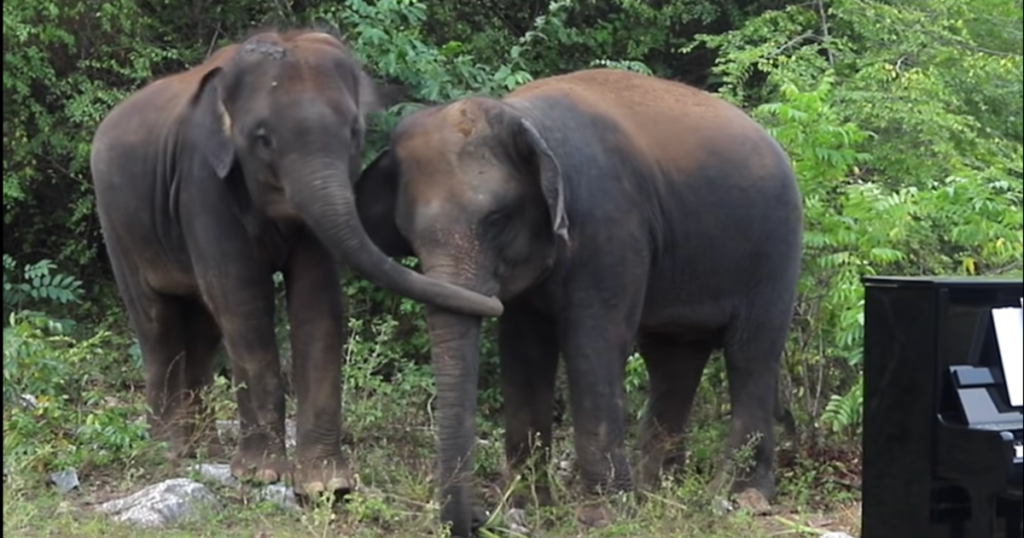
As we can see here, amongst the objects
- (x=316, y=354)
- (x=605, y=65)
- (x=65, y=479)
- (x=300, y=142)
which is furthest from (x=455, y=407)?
(x=605, y=65)

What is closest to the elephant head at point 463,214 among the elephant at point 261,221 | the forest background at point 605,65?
the elephant at point 261,221

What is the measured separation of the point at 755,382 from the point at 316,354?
2.15 meters

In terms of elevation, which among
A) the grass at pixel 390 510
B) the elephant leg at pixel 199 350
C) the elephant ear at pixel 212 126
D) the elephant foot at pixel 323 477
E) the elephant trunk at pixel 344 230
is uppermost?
the elephant ear at pixel 212 126

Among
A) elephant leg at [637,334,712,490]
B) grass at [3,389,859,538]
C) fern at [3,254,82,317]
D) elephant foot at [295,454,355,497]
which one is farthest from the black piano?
fern at [3,254,82,317]

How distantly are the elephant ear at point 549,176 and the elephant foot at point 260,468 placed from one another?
1.60 m

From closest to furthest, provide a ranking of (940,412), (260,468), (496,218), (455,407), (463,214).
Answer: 1. (940,412)
2. (455,407)
3. (463,214)
4. (496,218)
5. (260,468)

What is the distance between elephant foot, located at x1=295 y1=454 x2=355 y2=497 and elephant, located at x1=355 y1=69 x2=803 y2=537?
26.7 inches

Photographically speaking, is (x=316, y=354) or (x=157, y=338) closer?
(x=316, y=354)

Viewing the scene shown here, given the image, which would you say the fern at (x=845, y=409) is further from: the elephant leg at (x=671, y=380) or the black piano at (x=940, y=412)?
the black piano at (x=940, y=412)

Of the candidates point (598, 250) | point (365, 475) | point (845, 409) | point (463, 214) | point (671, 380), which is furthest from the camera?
point (671, 380)

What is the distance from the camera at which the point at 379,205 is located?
7082 millimetres

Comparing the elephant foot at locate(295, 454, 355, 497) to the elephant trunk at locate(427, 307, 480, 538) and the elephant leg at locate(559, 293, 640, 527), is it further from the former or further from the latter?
the elephant leg at locate(559, 293, 640, 527)

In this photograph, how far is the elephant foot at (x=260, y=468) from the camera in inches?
277

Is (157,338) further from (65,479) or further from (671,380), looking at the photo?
(671,380)
